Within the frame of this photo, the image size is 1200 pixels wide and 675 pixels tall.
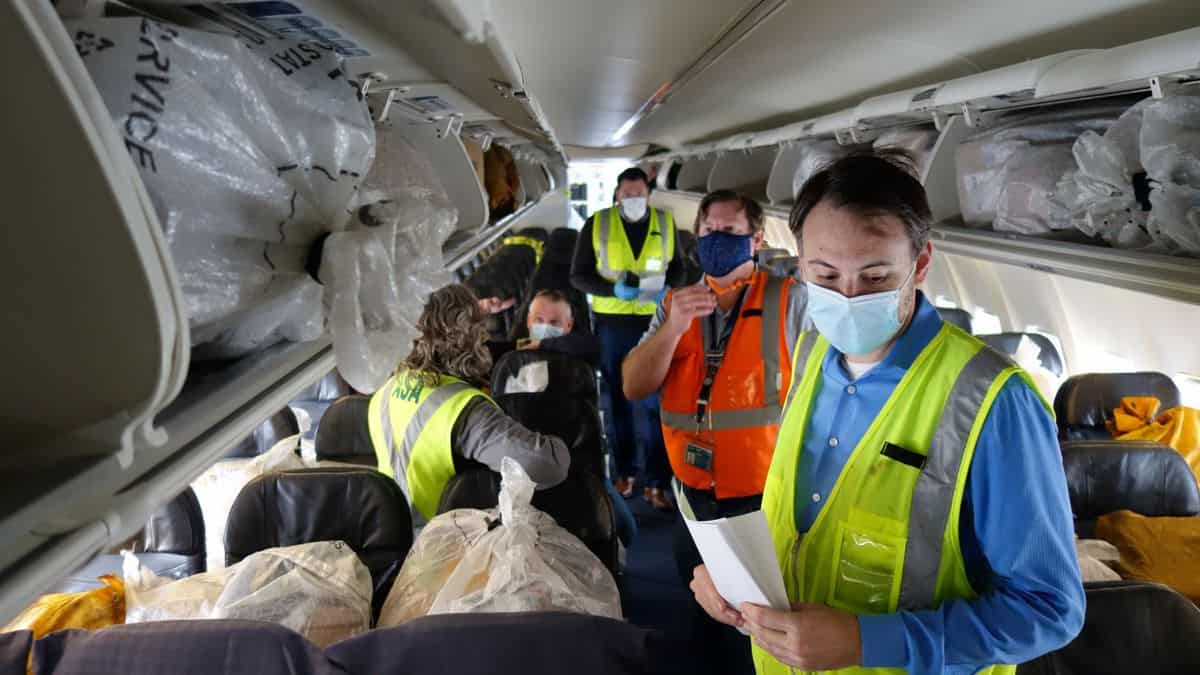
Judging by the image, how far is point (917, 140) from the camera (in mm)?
3246

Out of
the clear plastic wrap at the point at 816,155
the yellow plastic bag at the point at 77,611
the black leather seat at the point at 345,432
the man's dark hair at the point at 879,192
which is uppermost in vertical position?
the clear plastic wrap at the point at 816,155

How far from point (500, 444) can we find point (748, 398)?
88 centimetres

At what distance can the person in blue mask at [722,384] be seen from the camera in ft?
7.99

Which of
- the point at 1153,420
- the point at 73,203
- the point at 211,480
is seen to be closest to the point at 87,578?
the point at 211,480

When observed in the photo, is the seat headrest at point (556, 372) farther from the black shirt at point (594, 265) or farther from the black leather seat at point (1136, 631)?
the black leather seat at point (1136, 631)

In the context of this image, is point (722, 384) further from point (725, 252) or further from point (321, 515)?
point (321, 515)

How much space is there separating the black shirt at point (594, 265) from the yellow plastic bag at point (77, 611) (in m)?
3.74

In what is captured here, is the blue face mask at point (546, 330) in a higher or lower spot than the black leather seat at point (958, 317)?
lower

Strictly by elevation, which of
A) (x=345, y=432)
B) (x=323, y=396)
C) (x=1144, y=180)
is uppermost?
(x=1144, y=180)

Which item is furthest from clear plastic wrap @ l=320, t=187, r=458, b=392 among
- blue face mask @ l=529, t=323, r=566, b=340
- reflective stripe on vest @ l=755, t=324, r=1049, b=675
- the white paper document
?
blue face mask @ l=529, t=323, r=566, b=340

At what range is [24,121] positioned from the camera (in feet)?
1.59

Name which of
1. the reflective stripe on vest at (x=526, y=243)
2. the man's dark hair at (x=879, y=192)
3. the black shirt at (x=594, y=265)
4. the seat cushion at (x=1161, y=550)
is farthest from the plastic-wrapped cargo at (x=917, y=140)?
the reflective stripe on vest at (x=526, y=243)

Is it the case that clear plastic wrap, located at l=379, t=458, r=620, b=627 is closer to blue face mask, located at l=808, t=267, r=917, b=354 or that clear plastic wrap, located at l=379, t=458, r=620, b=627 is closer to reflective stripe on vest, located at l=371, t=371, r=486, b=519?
reflective stripe on vest, located at l=371, t=371, r=486, b=519

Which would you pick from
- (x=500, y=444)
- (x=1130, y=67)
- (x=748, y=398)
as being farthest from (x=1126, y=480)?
(x=500, y=444)
